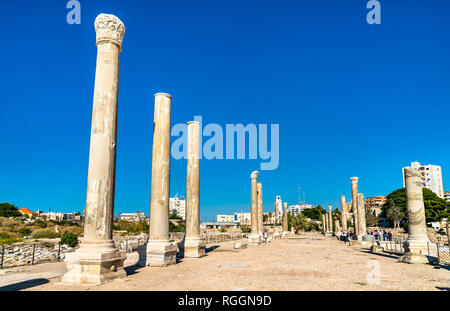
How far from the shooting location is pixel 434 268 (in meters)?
14.0

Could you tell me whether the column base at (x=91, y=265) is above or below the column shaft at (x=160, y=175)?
below

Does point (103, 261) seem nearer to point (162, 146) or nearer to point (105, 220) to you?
point (105, 220)

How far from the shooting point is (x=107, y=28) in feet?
38.0

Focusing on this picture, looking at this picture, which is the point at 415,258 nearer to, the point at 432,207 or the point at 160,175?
the point at 160,175

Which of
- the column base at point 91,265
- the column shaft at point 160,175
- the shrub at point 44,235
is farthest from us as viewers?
the shrub at point 44,235

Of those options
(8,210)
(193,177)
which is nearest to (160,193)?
(193,177)

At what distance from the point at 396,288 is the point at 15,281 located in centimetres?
1174

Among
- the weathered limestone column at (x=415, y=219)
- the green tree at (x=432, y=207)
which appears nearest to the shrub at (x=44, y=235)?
the weathered limestone column at (x=415, y=219)

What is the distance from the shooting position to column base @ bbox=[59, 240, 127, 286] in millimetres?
9555

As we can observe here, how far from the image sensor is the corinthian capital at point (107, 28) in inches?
455

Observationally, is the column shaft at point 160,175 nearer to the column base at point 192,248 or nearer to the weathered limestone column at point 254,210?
the column base at point 192,248

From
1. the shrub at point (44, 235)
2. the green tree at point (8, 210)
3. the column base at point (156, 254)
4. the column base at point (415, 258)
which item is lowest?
the shrub at point (44, 235)

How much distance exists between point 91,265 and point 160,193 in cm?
575

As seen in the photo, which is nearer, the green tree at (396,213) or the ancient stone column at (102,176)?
the ancient stone column at (102,176)
